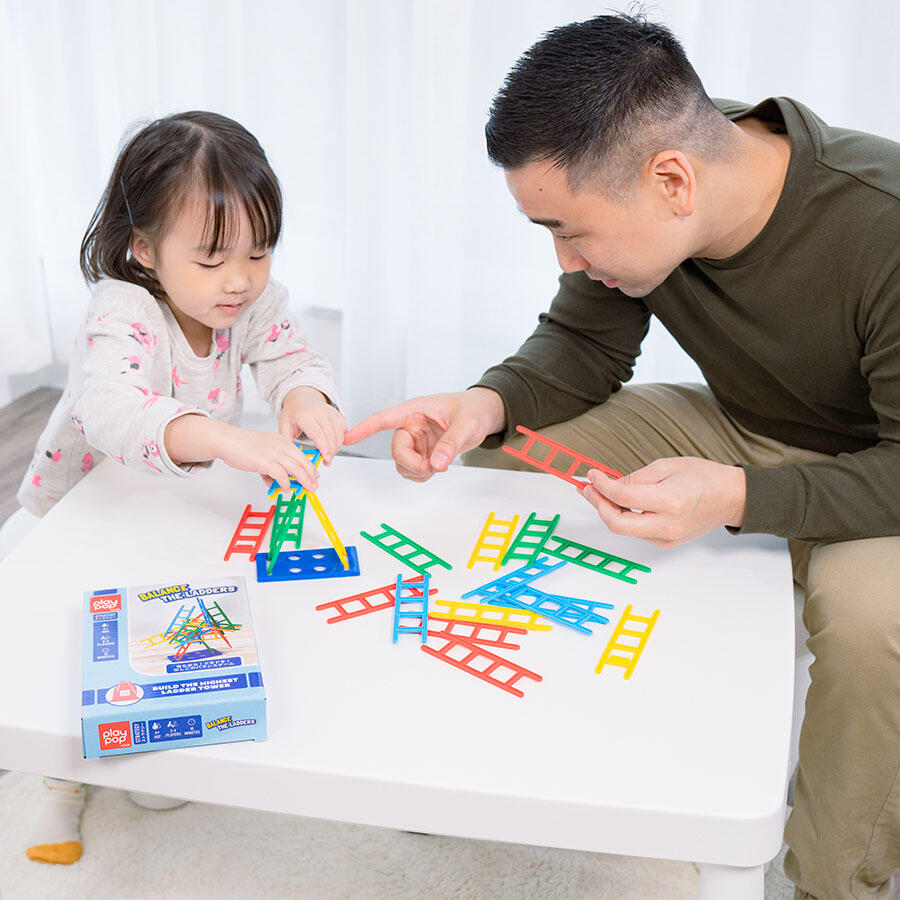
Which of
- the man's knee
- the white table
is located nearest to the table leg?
the white table

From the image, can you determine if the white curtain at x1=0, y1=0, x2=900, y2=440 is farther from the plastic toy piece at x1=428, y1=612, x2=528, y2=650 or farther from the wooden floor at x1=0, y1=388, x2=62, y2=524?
the plastic toy piece at x1=428, y1=612, x2=528, y2=650

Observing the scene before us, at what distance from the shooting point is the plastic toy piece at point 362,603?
0.93 meters

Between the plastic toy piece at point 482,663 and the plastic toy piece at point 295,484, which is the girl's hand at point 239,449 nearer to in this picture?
the plastic toy piece at point 295,484

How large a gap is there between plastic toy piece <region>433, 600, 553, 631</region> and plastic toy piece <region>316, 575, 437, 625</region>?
0.10ft

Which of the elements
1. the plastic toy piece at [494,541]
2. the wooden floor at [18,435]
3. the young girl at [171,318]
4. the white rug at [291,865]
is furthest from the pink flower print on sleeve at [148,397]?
the wooden floor at [18,435]

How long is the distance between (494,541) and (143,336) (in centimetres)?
47

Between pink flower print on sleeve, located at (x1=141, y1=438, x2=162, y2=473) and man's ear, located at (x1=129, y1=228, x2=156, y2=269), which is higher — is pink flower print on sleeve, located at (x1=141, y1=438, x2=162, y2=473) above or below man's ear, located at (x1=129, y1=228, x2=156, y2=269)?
below

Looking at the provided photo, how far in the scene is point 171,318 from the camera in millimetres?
→ 1271

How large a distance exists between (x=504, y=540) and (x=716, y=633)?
0.78 feet

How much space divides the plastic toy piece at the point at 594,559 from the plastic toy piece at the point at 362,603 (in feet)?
0.48

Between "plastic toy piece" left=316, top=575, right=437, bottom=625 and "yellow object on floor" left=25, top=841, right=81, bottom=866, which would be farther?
"yellow object on floor" left=25, top=841, right=81, bottom=866

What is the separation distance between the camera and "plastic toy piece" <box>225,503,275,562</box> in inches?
40.9

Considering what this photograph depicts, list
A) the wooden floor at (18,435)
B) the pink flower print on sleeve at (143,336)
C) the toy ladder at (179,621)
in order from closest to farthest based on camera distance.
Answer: the toy ladder at (179,621), the pink flower print on sleeve at (143,336), the wooden floor at (18,435)

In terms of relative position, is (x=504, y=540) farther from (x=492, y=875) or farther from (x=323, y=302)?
(x=323, y=302)
